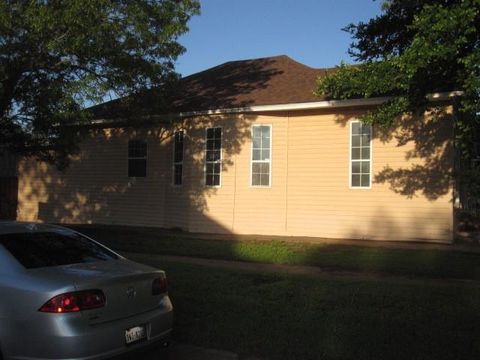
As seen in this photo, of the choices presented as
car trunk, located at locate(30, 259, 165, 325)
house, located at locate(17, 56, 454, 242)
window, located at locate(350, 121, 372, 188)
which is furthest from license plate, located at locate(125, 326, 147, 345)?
window, located at locate(350, 121, 372, 188)

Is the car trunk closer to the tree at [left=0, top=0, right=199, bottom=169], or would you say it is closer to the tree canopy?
the tree canopy

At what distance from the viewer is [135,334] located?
202 inches

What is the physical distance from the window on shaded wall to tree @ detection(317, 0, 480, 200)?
6792 millimetres

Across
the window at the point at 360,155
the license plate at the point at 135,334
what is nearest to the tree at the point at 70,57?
the window at the point at 360,155

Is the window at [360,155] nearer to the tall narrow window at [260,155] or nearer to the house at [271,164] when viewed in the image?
the house at [271,164]

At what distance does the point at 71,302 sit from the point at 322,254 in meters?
8.28

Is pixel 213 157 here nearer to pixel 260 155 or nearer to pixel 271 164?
pixel 260 155

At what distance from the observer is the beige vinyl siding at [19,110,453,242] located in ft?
47.1

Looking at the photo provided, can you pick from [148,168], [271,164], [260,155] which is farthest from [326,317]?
[148,168]

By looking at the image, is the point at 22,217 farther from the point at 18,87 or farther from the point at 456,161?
the point at 456,161

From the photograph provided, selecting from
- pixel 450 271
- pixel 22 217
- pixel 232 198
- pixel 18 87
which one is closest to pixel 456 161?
pixel 450 271

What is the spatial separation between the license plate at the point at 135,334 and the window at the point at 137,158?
547 inches

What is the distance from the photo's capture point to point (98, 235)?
53.0 feet

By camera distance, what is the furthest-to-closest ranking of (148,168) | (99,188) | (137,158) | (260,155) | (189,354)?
(99,188), (137,158), (148,168), (260,155), (189,354)
